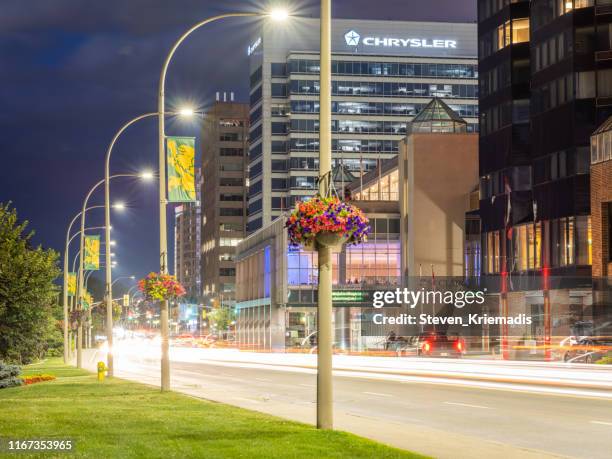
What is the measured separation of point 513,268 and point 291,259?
3519cm

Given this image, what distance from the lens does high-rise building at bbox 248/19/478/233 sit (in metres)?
158

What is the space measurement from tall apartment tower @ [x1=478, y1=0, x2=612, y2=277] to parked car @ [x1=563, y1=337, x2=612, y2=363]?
50.5ft

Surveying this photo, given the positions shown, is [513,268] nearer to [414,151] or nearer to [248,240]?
[414,151]

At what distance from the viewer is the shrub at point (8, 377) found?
1521 inches

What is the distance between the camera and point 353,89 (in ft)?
515

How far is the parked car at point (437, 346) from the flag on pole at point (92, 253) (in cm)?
2030

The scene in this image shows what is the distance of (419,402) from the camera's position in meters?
27.7

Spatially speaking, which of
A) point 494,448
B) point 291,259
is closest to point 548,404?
point 494,448

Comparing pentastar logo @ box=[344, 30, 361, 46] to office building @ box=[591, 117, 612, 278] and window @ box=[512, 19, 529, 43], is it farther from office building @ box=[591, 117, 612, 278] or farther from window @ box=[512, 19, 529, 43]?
office building @ box=[591, 117, 612, 278]

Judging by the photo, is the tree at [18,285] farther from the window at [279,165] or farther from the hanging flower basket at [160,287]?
the window at [279,165]

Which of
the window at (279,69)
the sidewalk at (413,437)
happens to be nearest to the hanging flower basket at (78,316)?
the sidewalk at (413,437)

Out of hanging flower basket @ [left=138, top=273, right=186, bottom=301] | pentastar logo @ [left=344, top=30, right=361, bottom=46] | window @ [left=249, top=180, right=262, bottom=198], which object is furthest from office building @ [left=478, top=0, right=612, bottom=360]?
window @ [left=249, top=180, right=262, bottom=198]

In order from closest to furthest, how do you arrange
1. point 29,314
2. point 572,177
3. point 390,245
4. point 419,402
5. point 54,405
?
1. point 54,405
2. point 419,402
3. point 29,314
4. point 572,177
5. point 390,245

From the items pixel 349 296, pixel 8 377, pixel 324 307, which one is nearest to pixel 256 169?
pixel 349 296
